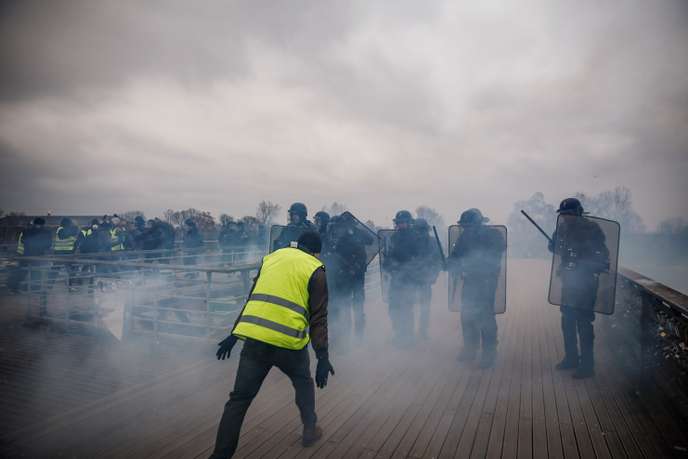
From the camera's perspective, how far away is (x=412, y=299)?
6.34 m

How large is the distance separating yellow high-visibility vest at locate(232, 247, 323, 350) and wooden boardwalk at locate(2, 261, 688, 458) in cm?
112

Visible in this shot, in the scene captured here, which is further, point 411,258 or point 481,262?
point 411,258

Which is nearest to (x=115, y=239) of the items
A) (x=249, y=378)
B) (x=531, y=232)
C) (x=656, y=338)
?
(x=249, y=378)

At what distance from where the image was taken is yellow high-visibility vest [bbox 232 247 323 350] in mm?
2682

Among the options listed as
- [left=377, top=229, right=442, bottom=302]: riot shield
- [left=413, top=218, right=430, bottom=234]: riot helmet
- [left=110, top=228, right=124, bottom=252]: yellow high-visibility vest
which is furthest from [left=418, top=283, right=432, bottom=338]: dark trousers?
[left=110, top=228, right=124, bottom=252]: yellow high-visibility vest

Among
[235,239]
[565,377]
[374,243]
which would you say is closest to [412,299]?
[374,243]

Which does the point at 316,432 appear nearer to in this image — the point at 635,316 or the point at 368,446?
Result: the point at 368,446

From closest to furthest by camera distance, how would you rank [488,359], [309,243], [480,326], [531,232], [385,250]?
[309,243] < [488,359] < [480,326] < [385,250] < [531,232]

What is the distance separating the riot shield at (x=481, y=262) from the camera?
5.08 metres

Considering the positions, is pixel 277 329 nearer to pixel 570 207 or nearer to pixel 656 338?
pixel 570 207

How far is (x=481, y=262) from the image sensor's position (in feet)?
16.9

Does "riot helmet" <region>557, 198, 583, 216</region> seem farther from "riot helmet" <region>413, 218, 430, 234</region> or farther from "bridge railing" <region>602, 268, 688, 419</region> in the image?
"riot helmet" <region>413, 218, 430, 234</region>

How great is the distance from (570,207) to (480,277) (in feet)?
4.72

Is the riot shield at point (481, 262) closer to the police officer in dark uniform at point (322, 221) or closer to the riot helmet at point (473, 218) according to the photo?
the riot helmet at point (473, 218)
